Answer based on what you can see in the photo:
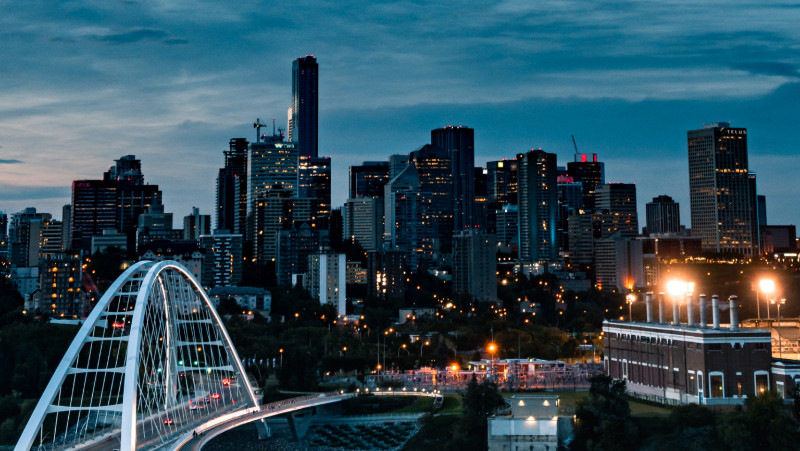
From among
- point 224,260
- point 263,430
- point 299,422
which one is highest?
point 224,260

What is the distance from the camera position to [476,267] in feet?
611

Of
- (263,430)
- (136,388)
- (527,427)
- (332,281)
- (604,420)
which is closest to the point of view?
(136,388)

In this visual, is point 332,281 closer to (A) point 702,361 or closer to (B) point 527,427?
(B) point 527,427

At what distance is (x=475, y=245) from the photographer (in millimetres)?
188375

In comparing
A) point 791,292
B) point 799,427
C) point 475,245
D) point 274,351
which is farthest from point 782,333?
point 475,245

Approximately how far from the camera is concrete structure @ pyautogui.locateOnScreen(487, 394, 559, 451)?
66.8 m

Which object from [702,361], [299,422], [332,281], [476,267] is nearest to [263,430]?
[299,422]

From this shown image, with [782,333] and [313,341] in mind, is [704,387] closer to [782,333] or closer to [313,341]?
[782,333]

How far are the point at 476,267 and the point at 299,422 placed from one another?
106739mm

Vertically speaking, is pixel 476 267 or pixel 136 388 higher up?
pixel 476 267

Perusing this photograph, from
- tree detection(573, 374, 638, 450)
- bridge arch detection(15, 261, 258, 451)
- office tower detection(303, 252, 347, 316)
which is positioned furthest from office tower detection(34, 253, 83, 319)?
tree detection(573, 374, 638, 450)

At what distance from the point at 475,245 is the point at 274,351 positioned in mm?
86881

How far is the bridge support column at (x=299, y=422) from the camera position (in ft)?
266

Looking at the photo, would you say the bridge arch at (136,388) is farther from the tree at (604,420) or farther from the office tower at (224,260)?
the office tower at (224,260)
